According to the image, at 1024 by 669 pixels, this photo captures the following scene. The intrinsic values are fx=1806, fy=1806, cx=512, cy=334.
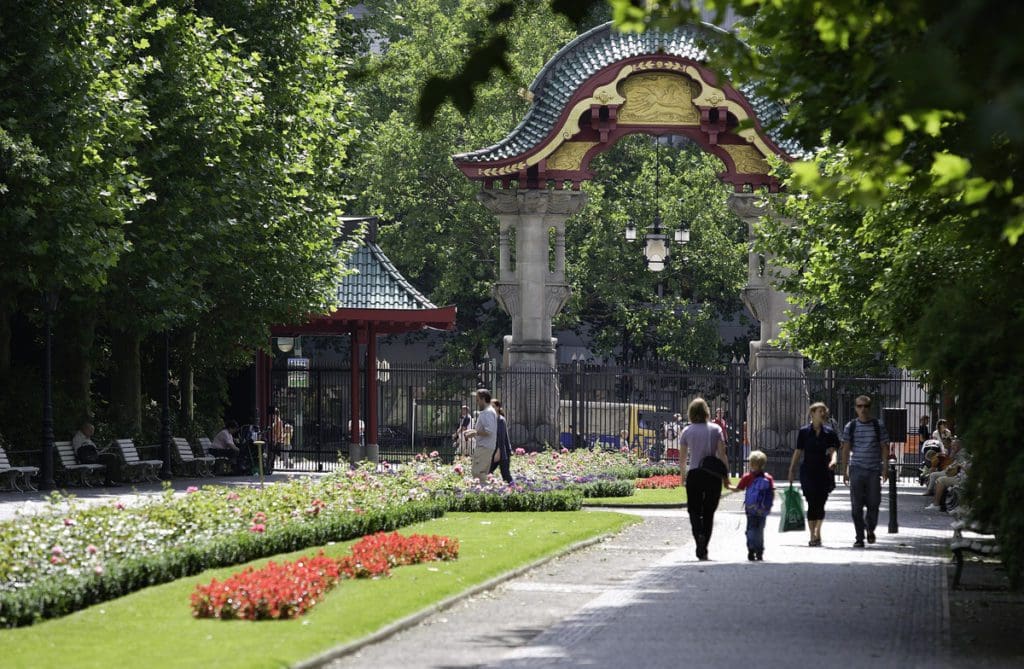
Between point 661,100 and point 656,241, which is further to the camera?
point 656,241

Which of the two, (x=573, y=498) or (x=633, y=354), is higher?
(x=633, y=354)

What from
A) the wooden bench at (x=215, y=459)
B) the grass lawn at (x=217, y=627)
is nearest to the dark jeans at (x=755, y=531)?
the grass lawn at (x=217, y=627)

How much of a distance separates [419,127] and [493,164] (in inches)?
1298

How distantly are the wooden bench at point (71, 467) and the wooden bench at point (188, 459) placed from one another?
458 cm

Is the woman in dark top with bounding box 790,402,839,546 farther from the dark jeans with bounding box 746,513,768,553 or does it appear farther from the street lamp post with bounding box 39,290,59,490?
the street lamp post with bounding box 39,290,59,490

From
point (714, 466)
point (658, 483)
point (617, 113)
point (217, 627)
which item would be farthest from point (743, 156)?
point (217, 627)

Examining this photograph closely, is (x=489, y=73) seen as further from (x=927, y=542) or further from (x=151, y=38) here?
(x=151, y=38)

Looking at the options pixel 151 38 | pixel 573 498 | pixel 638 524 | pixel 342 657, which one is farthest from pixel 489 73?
pixel 151 38

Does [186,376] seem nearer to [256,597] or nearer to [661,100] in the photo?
[661,100]

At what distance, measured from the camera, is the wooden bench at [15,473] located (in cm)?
2888

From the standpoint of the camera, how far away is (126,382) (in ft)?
119

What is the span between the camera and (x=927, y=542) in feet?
71.7

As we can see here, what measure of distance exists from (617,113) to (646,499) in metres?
11.8

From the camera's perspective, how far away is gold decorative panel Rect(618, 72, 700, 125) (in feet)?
127
